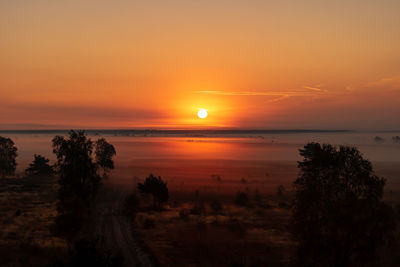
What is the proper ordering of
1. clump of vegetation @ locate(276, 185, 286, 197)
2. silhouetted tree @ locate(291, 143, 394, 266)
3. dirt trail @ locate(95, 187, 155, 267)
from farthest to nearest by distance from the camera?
clump of vegetation @ locate(276, 185, 286, 197) < dirt trail @ locate(95, 187, 155, 267) < silhouetted tree @ locate(291, 143, 394, 266)

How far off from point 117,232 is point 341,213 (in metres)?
25.8

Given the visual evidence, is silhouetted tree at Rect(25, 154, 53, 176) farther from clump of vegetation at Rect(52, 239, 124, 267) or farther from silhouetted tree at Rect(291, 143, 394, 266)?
silhouetted tree at Rect(291, 143, 394, 266)

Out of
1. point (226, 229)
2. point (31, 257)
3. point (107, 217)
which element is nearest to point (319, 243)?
point (226, 229)

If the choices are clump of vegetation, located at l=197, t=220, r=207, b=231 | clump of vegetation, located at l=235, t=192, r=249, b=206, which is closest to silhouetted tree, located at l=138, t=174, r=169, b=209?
clump of vegetation, located at l=197, t=220, r=207, b=231

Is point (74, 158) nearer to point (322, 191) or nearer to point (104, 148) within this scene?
point (322, 191)

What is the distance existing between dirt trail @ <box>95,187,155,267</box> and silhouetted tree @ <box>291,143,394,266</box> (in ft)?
47.4

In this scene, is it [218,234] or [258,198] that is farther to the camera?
[258,198]

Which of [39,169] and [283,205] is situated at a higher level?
[283,205]

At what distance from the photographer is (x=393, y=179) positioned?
8112cm

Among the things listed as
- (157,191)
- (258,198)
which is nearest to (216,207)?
(157,191)

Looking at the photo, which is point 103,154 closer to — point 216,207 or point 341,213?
point 216,207

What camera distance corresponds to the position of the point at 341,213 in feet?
69.1

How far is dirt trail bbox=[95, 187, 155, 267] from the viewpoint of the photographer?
2908cm

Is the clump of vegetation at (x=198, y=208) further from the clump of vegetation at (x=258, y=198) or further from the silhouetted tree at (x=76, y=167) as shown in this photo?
the silhouetted tree at (x=76, y=167)
